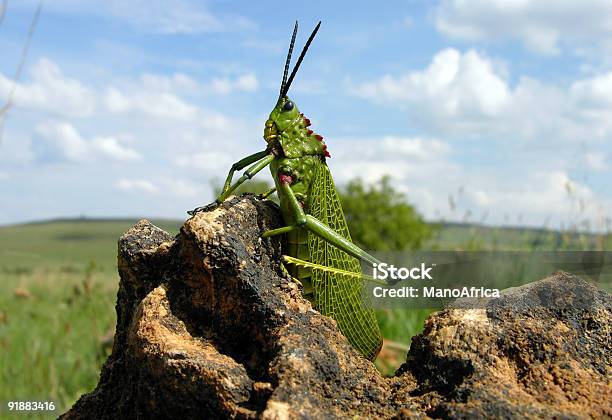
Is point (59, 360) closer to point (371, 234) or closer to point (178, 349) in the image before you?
point (178, 349)

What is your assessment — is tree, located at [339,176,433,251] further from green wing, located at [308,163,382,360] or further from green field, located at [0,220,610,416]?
green wing, located at [308,163,382,360]

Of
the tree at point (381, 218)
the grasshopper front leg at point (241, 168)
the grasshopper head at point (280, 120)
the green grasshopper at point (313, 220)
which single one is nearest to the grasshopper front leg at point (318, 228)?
the green grasshopper at point (313, 220)

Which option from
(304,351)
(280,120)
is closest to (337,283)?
(304,351)
